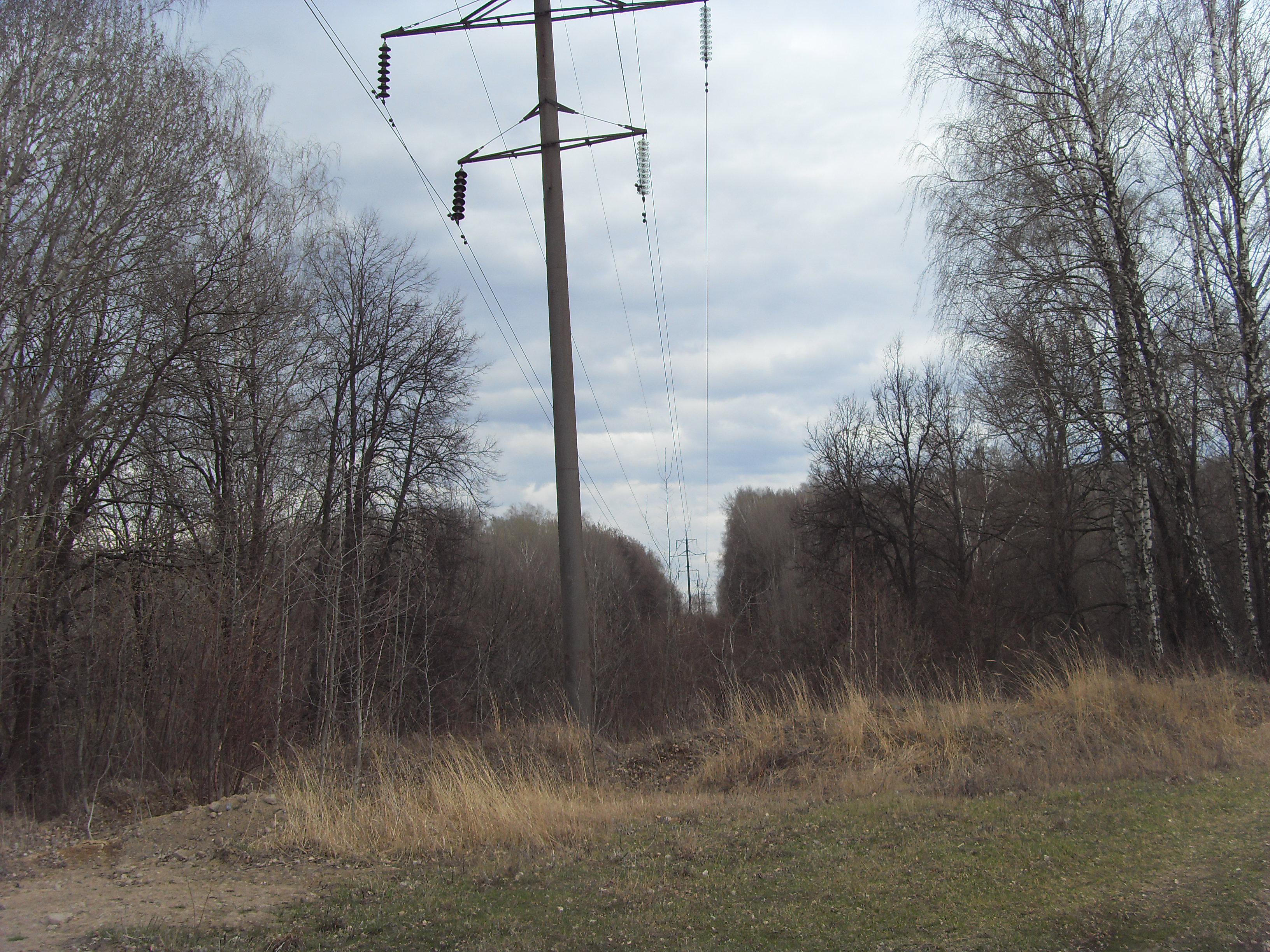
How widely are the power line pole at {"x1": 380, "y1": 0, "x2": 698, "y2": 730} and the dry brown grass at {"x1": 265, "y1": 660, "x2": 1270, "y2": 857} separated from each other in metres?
0.94

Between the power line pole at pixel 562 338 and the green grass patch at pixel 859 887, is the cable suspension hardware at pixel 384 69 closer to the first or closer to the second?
the power line pole at pixel 562 338

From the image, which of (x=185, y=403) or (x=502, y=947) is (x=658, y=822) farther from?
(x=185, y=403)

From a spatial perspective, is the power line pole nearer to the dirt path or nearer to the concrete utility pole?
the concrete utility pole

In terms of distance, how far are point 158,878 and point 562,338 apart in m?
6.61

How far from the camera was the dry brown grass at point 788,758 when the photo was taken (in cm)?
671

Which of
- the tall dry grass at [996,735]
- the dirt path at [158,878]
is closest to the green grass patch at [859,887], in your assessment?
the dirt path at [158,878]

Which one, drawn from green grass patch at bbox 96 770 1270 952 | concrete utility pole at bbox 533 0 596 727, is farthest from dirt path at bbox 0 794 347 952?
concrete utility pole at bbox 533 0 596 727

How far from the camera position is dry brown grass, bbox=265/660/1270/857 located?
6715 millimetres

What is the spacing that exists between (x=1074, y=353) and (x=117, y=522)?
15.8 metres

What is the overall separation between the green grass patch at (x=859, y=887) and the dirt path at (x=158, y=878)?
0.44 m

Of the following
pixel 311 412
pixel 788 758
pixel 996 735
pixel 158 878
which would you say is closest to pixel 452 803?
pixel 158 878

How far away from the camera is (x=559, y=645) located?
3753cm

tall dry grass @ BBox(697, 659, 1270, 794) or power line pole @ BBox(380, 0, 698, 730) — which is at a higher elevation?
power line pole @ BBox(380, 0, 698, 730)

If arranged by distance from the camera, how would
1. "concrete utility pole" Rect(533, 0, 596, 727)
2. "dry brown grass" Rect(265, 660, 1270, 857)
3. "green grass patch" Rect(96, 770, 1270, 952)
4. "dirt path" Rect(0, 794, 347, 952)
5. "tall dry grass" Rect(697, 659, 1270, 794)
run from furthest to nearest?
1. "concrete utility pole" Rect(533, 0, 596, 727)
2. "tall dry grass" Rect(697, 659, 1270, 794)
3. "dry brown grass" Rect(265, 660, 1270, 857)
4. "dirt path" Rect(0, 794, 347, 952)
5. "green grass patch" Rect(96, 770, 1270, 952)
